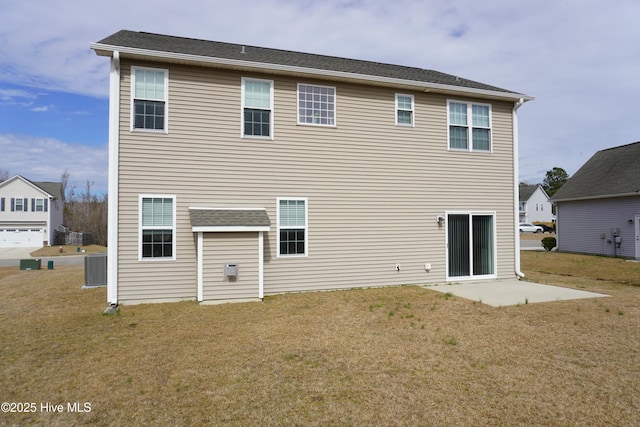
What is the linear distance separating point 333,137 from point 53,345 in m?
7.60

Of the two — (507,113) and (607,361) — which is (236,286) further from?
(507,113)

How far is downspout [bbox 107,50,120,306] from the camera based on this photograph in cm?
848

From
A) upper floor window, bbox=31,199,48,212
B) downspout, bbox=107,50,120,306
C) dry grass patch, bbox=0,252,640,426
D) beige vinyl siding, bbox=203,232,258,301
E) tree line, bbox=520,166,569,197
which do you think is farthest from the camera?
tree line, bbox=520,166,569,197

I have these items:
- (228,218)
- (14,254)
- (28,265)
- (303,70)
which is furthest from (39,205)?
(303,70)

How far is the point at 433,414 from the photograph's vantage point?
152 inches

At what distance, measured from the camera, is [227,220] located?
890cm

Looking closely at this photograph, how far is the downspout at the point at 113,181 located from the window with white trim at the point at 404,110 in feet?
23.8

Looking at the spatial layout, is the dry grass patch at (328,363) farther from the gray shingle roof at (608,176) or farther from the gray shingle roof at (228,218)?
the gray shingle roof at (608,176)

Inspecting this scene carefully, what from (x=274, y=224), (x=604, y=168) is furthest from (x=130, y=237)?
(x=604, y=168)

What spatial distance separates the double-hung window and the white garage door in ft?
132

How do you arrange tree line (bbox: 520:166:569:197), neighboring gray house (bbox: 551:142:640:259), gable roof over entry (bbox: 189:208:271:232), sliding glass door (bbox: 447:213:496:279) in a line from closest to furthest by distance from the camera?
gable roof over entry (bbox: 189:208:271:232) → sliding glass door (bbox: 447:213:496:279) → neighboring gray house (bbox: 551:142:640:259) → tree line (bbox: 520:166:569:197)

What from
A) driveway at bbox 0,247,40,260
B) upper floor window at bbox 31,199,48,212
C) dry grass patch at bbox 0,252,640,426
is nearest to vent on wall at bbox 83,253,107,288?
dry grass patch at bbox 0,252,640,426

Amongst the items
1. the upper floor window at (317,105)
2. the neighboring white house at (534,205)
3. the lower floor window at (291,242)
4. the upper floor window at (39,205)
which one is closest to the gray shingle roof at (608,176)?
the upper floor window at (317,105)

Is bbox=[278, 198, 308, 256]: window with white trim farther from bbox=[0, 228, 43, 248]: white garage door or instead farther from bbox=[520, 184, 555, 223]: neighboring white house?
bbox=[520, 184, 555, 223]: neighboring white house
